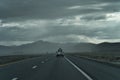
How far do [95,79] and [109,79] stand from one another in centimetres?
74

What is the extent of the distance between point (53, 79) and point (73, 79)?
111cm

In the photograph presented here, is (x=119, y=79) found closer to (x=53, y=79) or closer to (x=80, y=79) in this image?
(x=80, y=79)

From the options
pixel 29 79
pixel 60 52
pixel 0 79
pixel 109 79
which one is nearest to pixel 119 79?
pixel 109 79

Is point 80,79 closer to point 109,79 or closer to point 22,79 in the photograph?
point 109,79

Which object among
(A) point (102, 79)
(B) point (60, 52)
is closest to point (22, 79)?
(A) point (102, 79)

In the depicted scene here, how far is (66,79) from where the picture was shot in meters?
19.0

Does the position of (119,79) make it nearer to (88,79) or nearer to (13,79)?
(88,79)

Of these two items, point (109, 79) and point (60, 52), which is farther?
point (60, 52)

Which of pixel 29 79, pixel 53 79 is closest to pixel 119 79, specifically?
pixel 53 79

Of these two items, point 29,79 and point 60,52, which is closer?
point 29,79

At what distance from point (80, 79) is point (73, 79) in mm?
379

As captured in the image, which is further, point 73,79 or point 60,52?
point 60,52

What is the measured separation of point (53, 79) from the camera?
18.7 meters

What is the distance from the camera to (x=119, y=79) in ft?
60.6
